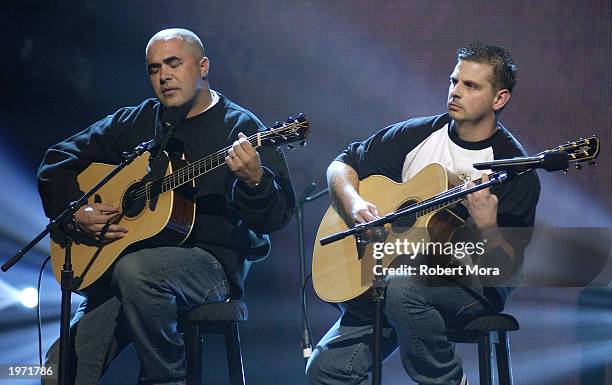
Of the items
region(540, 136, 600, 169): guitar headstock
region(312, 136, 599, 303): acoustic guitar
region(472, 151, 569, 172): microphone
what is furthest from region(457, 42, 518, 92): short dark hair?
region(472, 151, 569, 172): microphone

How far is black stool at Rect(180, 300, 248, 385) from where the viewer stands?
3.38 meters

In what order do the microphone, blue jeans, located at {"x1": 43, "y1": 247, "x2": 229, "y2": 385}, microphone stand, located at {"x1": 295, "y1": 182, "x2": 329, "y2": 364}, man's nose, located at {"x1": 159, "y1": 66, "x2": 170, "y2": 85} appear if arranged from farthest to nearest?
microphone stand, located at {"x1": 295, "y1": 182, "x2": 329, "y2": 364}, man's nose, located at {"x1": 159, "y1": 66, "x2": 170, "y2": 85}, blue jeans, located at {"x1": 43, "y1": 247, "x2": 229, "y2": 385}, the microphone

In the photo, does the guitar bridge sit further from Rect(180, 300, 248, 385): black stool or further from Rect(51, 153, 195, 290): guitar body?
Rect(51, 153, 195, 290): guitar body

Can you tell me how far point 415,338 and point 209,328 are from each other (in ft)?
2.80

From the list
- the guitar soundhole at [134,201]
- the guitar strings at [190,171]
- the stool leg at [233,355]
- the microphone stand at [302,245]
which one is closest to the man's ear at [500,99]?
the guitar strings at [190,171]

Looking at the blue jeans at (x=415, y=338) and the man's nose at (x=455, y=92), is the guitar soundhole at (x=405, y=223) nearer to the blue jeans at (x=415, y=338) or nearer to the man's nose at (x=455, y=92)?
the blue jeans at (x=415, y=338)

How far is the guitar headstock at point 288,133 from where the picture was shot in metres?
3.38

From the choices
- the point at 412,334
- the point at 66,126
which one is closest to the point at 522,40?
the point at 412,334

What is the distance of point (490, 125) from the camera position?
354 centimetres

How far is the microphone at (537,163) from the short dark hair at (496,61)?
2.63ft

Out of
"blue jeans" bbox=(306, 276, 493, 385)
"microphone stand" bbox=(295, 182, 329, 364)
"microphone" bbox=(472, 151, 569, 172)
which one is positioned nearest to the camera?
"microphone" bbox=(472, 151, 569, 172)

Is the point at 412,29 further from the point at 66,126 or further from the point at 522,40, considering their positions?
the point at 66,126

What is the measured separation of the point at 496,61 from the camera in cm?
352

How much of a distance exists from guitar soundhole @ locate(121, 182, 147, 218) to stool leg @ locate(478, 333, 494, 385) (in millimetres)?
1491
